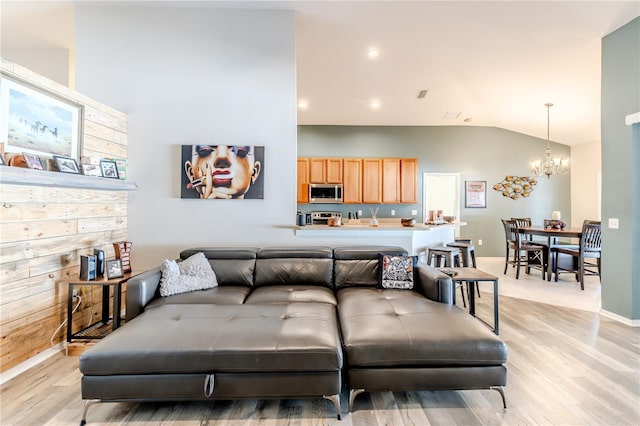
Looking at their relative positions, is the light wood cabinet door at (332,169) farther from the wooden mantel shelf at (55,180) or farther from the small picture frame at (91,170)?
the small picture frame at (91,170)

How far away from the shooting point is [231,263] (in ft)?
10.2

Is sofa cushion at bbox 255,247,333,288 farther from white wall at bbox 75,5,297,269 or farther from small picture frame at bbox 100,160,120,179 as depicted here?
small picture frame at bbox 100,160,120,179

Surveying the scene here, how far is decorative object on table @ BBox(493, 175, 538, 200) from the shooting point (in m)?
7.26

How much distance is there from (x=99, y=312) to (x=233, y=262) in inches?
59.4

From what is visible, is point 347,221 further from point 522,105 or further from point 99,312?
point 99,312

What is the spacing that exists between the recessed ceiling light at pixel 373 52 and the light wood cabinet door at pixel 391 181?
2868 mm

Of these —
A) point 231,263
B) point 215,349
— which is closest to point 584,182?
point 231,263

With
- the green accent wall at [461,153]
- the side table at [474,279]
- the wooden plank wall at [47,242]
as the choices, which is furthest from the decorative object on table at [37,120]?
the green accent wall at [461,153]

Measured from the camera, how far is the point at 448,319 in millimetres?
2117

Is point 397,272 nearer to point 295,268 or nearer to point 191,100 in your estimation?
point 295,268

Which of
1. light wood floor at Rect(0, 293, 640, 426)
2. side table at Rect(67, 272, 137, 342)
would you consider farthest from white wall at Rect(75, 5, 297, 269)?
light wood floor at Rect(0, 293, 640, 426)

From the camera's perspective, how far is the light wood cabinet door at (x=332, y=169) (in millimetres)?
7066

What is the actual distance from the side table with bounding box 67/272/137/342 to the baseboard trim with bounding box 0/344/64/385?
0.16 meters

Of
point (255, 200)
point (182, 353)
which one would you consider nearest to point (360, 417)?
point (182, 353)
